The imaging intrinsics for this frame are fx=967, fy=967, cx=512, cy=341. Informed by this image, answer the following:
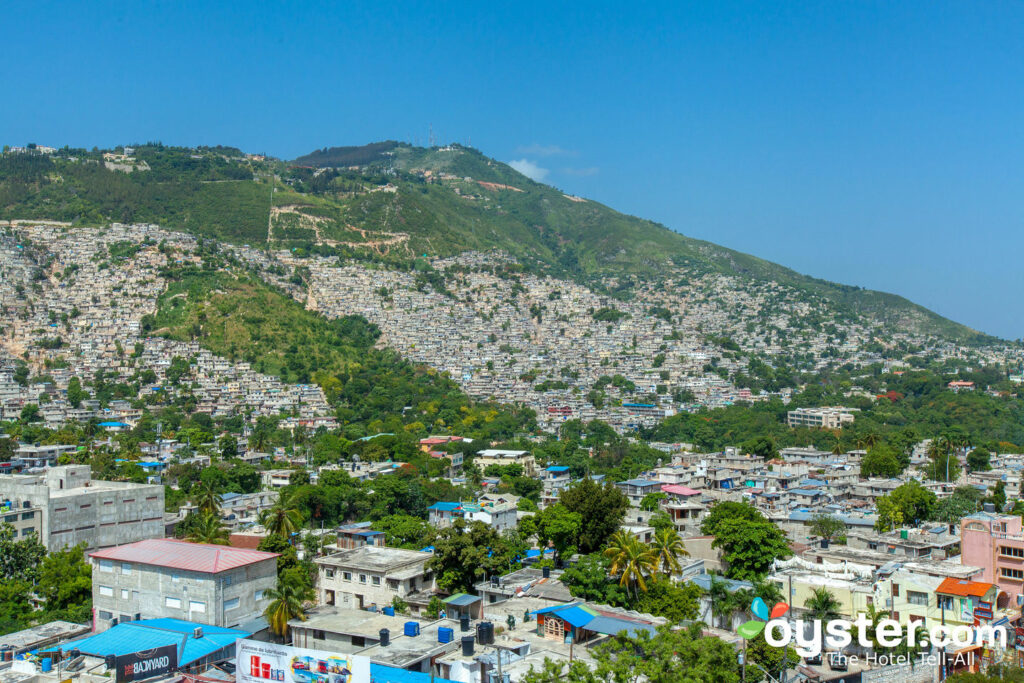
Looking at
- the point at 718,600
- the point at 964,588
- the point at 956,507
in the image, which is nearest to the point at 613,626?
the point at 718,600

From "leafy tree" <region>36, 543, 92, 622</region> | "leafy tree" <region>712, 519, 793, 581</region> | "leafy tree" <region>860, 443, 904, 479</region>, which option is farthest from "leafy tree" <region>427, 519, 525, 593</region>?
"leafy tree" <region>860, 443, 904, 479</region>

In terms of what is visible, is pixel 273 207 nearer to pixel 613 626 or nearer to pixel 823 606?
pixel 823 606

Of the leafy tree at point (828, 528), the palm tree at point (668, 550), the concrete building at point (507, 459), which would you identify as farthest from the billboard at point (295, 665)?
the concrete building at point (507, 459)

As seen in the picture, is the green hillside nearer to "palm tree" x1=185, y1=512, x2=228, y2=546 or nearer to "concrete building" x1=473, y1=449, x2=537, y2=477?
"concrete building" x1=473, y1=449, x2=537, y2=477

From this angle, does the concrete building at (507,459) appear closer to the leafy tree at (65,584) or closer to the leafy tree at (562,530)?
the leafy tree at (562,530)

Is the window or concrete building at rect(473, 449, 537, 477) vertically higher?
the window

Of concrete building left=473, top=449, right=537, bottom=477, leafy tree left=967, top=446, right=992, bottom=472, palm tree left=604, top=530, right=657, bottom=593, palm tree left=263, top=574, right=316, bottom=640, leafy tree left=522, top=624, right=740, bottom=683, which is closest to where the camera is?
leafy tree left=522, top=624, right=740, bottom=683
